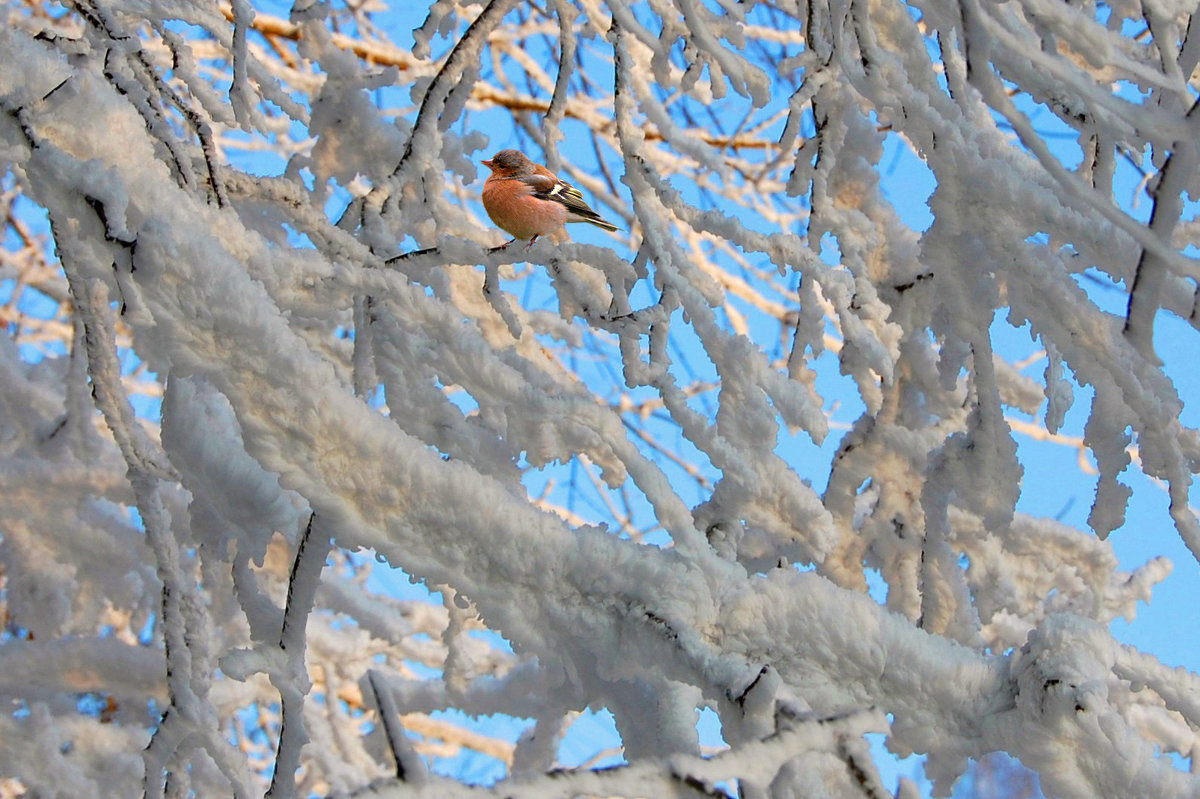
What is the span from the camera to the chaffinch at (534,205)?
2.70m

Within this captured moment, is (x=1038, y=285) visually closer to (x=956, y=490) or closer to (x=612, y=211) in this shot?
(x=956, y=490)

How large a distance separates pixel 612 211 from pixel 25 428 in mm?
2094

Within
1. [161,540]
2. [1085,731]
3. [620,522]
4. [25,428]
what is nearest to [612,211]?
[620,522]

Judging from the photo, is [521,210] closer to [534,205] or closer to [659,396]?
[534,205]

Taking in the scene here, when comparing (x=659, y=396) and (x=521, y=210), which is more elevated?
(x=521, y=210)

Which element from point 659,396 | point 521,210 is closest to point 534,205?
point 521,210

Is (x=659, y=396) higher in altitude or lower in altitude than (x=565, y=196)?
lower

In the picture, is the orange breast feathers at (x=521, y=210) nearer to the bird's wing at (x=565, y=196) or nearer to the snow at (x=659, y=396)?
the bird's wing at (x=565, y=196)

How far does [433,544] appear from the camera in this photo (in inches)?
43.4

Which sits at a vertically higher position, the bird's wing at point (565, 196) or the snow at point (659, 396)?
the bird's wing at point (565, 196)

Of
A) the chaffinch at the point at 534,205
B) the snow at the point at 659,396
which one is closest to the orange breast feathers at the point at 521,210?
the chaffinch at the point at 534,205

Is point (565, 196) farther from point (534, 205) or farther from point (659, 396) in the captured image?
point (659, 396)

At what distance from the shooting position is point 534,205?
8.83 ft

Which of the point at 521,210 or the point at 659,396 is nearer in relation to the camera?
the point at 659,396
